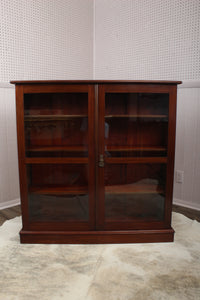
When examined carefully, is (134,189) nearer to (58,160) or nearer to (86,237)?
(86,237)

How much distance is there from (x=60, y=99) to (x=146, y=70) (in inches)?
51.4

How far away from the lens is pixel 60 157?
1753 mm

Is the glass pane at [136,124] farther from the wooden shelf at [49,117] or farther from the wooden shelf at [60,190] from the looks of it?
the wooden shelf at [60,190]

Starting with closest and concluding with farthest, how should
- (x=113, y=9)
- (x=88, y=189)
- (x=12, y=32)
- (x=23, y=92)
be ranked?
(x=23, y=92) < (x=88, y=189) < (x=12, y=32) < (x=113, y=9)

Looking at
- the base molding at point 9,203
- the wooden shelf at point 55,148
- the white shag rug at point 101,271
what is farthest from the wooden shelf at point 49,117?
the base molding at point 9,203

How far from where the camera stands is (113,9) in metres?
2.66

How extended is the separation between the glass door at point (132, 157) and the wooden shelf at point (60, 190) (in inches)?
6.5

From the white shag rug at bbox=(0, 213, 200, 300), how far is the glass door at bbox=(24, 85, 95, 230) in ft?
0.78

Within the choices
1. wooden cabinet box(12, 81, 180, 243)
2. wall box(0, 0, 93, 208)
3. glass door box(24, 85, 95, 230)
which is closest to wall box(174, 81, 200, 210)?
wooden cabinet box(12, 81, 180, 243)

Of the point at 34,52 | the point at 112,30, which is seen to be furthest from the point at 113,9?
the point at 34,52

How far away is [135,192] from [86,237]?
55 centimetres

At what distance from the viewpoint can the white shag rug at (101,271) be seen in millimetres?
1249

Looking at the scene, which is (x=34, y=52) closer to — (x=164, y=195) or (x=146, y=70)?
(x=146, y=70)

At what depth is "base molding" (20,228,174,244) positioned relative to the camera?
177cm
